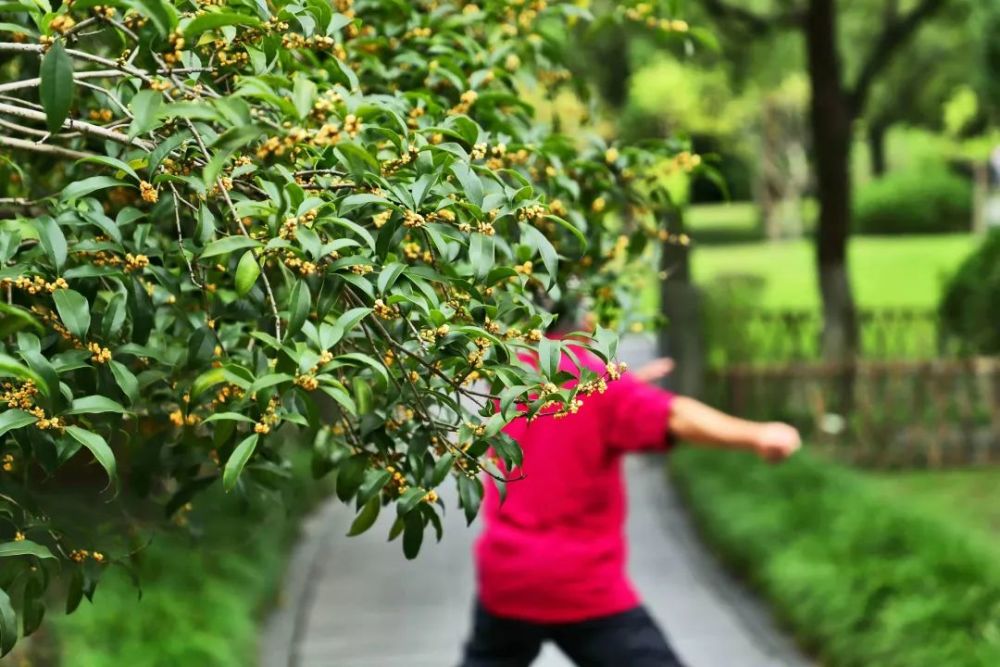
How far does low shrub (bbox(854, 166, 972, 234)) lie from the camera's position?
32188mm

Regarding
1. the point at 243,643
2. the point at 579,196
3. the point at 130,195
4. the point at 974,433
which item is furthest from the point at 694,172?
the point at 974,433

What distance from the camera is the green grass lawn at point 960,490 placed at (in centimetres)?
726

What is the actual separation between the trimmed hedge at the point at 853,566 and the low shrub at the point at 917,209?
88.4 feet

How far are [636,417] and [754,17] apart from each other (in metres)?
6.66

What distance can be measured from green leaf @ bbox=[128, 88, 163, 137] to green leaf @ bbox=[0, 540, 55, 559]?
2.08ft

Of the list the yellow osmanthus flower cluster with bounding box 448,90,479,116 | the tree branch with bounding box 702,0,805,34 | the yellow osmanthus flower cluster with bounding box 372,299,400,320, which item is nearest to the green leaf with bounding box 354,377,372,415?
the yellow osmanthus flower cluster with bounding box 372,299,400,320

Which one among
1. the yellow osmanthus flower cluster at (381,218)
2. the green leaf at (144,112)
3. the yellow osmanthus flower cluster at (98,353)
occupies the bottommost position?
the yellow osmanthus flower cluster at (98,353)

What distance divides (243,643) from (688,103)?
2084 cm

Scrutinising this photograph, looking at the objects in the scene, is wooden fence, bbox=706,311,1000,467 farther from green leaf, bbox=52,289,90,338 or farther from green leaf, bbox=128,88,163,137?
green leaf, bbox=128,88,163,137

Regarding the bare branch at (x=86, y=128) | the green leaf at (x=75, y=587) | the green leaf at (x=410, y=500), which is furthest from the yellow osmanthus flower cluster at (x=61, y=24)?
the green leaf at (x=75, y=587)

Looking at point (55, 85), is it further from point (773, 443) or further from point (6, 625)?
point (773, 443)

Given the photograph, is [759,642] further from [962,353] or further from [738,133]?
[738,133]

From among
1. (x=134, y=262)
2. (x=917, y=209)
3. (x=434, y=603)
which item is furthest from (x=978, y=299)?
(x=917, y=209)

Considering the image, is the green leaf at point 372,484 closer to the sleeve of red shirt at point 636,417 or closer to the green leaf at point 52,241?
the green leaf at point 52,241
